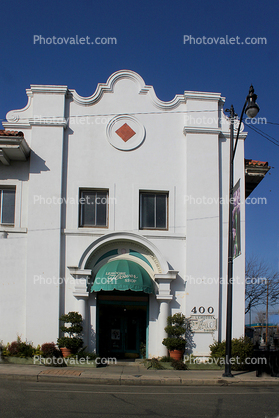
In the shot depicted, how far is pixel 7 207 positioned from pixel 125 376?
328 inches

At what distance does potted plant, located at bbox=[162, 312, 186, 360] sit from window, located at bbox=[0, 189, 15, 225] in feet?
24.9

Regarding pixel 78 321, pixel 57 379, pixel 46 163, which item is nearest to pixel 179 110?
pixel 46 163

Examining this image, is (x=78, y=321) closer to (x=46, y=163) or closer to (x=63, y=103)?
(x=46, y=163)

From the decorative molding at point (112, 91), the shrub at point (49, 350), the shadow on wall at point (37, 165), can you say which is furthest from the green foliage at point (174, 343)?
the decorative molding at point (112, 91)

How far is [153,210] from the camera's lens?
58.0 feet

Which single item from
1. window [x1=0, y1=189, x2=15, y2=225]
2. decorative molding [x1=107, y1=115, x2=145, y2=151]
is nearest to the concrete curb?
window [x1=0, y1=189, x2=15, y2=225]

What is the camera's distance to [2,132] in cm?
1655

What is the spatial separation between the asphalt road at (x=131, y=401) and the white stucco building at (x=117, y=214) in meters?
4.27

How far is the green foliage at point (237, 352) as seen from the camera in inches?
597

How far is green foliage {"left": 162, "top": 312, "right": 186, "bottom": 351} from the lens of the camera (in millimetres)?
15688

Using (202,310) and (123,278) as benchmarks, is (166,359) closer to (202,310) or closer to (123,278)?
(202,310)

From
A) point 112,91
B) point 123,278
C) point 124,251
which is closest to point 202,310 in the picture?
point 123,278

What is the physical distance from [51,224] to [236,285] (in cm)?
792

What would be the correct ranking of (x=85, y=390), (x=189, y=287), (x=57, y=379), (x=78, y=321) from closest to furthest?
(x=85, y=390)
(x=57, y=379)
(x=78, y=321)
(x=189, y=287)
